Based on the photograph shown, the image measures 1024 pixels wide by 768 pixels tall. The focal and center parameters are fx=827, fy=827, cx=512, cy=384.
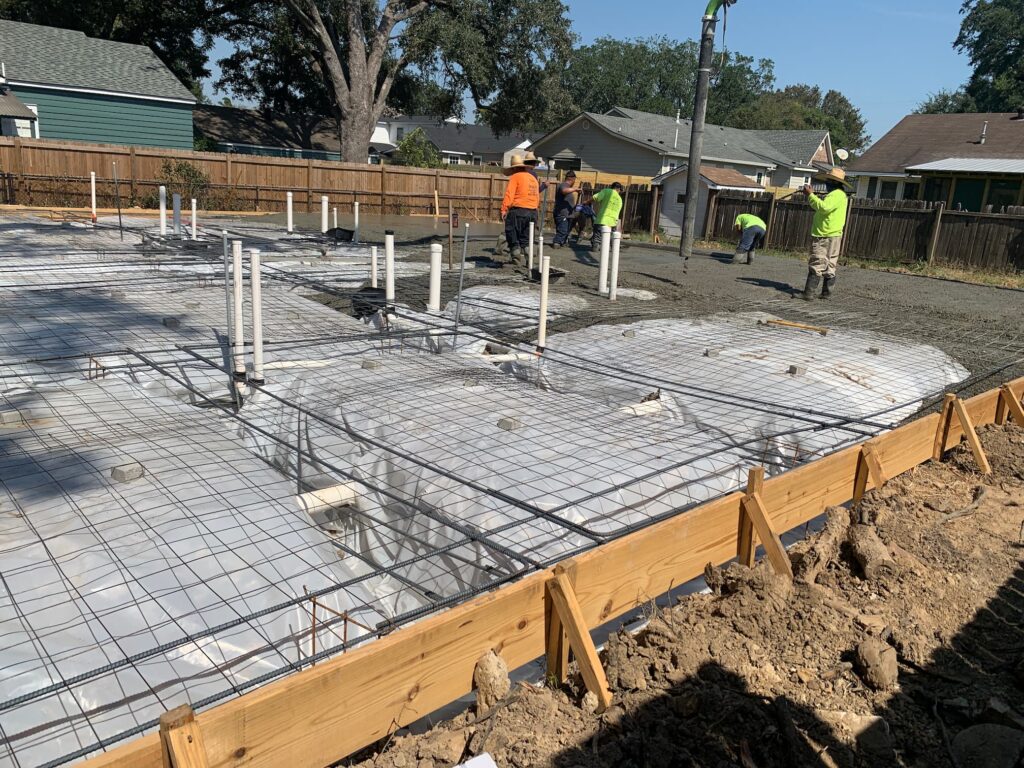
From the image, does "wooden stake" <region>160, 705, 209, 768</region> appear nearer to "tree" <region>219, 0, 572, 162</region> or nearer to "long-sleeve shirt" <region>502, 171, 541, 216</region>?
"long-sleeve shirt" <region>502, 171, 541, 216</region>

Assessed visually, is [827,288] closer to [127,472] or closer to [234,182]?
[127,472]

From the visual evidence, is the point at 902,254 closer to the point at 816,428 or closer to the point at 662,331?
the point at 662,331

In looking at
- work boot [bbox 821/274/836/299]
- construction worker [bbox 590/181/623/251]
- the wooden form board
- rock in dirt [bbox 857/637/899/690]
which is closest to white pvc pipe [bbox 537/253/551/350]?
the wooden form board

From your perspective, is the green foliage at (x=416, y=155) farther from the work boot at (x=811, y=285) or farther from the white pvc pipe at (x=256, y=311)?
the white pvc pipe at (x=256, y=311)

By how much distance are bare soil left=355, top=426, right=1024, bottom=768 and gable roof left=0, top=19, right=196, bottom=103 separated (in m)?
23.7

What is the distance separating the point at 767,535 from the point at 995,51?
52.0 metres

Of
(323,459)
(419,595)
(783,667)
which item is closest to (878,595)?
(783,667)

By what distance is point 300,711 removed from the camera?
209 cm

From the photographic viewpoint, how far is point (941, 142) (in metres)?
26.0

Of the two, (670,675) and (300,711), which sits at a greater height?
(300,711)

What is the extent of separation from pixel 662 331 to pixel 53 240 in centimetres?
808

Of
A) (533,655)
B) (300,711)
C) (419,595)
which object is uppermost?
(300,711)

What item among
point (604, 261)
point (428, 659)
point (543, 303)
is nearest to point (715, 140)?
point (604, 261)

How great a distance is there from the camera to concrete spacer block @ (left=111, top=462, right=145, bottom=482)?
3840 mm
